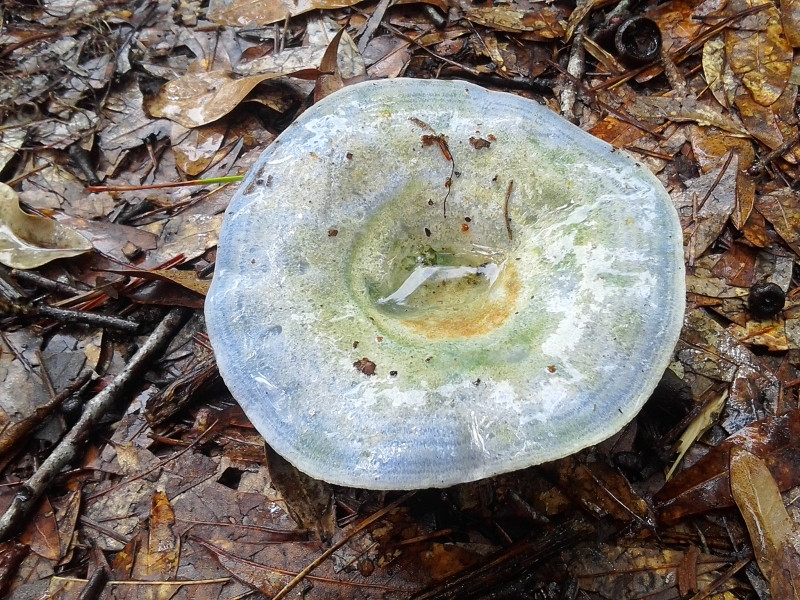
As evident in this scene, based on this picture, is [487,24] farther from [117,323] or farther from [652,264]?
[117,323]

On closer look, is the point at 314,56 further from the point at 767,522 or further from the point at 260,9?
the point at 767,522

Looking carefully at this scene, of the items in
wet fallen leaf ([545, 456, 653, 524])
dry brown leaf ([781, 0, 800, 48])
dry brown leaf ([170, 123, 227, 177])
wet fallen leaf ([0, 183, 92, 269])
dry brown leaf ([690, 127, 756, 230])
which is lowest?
wet fallen leaf ([545, 456, 653, 524])

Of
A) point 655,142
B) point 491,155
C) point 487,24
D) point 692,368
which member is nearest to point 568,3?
point 487,24

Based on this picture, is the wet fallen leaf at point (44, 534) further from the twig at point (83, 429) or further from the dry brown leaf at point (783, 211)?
the dry brown leaf at point (783, 211)

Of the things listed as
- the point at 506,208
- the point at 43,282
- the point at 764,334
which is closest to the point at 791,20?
the point at 764,334

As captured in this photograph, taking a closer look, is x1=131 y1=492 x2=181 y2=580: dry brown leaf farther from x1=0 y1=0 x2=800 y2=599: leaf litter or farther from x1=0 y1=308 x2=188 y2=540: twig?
x1=0 y1=308 x2=188 y2=540: twig

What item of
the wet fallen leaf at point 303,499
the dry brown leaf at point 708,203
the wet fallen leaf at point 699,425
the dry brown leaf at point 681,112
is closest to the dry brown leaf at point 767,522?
the wet fallen leaf at point 699,425

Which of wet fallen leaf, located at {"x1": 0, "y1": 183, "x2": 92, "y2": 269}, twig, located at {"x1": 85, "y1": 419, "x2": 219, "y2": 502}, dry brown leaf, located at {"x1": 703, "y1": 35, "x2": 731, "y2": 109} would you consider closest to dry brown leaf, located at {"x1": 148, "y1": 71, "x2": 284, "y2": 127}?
→ wet fallen leaf, located at {"x1": 0, "y1": 183, "x2": 92, "y2": 269}
